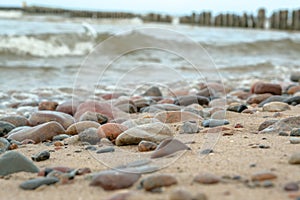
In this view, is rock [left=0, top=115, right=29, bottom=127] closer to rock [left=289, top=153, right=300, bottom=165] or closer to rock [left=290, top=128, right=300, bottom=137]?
rock [left=290, top=128, right=300, bottom=137]

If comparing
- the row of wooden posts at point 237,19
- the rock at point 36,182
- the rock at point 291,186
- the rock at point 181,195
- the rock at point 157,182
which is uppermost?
the row of wooden posts at point 237,19

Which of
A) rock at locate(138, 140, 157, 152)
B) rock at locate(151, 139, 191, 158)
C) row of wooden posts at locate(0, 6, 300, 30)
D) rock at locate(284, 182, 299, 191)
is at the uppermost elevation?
row of wooden posts at locate(0, 6, 300, 30)

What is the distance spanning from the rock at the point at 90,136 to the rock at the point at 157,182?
106cm

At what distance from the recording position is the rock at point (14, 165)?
1.77m

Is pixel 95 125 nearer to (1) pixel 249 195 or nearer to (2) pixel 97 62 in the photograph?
(1) pixel 249 195

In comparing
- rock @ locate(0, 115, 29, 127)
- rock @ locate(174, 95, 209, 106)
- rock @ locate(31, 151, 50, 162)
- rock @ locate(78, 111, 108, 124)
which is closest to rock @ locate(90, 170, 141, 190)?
rock @ locate(31, 151, 50, 162)

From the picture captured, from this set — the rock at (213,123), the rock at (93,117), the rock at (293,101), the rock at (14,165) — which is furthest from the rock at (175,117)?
the rock at (14,165)

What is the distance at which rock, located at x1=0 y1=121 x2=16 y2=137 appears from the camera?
2.93m

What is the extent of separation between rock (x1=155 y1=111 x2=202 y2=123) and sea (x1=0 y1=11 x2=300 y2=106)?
0.94 metres

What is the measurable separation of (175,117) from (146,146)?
0.81 meters

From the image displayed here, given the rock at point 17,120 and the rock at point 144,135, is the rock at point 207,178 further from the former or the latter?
the rock at point 17,120

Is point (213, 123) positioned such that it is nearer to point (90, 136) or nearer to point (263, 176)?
point (90, 136)

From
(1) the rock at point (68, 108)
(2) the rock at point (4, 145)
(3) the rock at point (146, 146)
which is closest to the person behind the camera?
(3) the rock at point (146, 146)

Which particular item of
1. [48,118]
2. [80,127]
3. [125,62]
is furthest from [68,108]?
[125,62]
